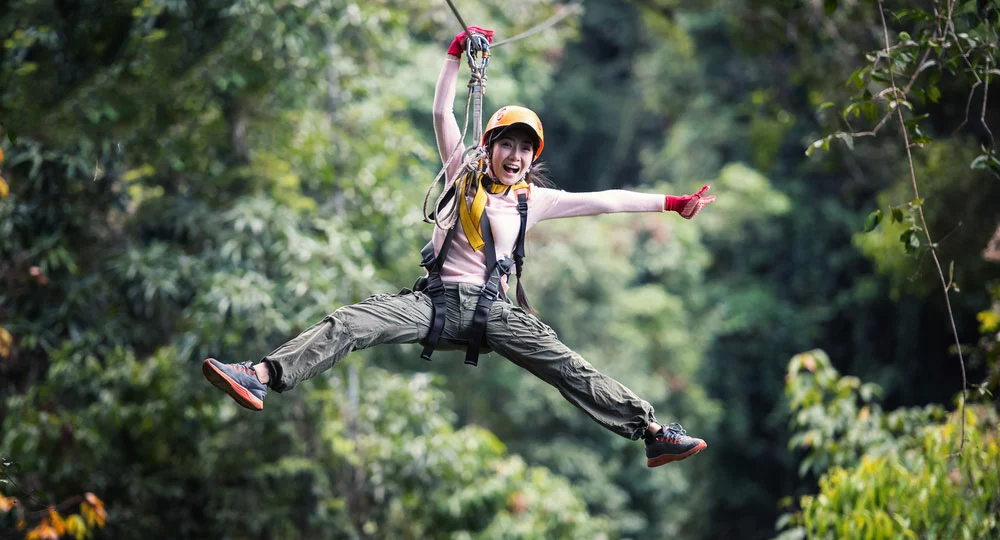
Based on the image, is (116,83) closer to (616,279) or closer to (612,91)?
(616,279)

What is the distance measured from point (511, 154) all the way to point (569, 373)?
665 millimetres

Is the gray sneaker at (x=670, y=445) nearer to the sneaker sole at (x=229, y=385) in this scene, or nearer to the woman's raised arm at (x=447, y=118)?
the woman's raised arm at (x=447, y=118)

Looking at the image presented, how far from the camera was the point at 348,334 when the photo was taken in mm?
3078

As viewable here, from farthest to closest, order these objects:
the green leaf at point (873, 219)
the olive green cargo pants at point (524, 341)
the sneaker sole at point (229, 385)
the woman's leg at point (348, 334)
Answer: the green leaf at point (873, 219), the olive green cargo pants at point (524, 341), the woman's leg at point (348, 334), the sneaker sole at point (229, 385)

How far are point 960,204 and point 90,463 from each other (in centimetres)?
603

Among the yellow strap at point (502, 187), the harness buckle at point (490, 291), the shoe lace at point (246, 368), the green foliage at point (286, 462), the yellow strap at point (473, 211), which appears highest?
the yellow strap at point (502, 187)

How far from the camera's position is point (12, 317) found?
680 cm

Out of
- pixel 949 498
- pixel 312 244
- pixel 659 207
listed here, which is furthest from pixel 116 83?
pixel 949 498

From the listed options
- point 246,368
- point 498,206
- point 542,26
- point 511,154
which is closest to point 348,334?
point 246,368

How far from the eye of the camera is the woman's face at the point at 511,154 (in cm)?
331

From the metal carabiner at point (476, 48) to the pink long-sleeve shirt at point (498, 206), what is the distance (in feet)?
0.33

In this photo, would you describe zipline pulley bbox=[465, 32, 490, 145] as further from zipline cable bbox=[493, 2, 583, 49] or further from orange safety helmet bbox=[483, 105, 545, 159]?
zipline cable bbox=[493, 2, 583, 49]

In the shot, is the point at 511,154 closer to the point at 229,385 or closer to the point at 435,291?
the point at 435,291

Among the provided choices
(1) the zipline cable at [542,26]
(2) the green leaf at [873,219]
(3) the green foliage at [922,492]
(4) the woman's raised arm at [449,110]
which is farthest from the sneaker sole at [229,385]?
(3) the green foliage at [922,492]
